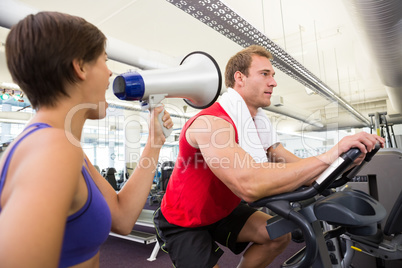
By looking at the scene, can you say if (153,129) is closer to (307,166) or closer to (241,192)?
(241,192)

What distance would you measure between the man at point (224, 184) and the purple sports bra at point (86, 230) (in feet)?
1.98

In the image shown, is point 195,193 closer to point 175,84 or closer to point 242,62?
point 175,84

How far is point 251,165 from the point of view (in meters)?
1.17

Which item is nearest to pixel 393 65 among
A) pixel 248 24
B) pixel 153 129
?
pixel 248 24

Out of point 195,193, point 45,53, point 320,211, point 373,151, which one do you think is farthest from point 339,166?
point 45,53

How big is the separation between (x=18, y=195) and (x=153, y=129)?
692mm

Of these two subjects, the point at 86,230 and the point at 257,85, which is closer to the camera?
the point at 86,230

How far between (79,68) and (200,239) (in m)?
1.01

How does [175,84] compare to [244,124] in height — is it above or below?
above

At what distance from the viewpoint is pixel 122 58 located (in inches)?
142

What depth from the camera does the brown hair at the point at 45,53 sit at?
58 centimetres

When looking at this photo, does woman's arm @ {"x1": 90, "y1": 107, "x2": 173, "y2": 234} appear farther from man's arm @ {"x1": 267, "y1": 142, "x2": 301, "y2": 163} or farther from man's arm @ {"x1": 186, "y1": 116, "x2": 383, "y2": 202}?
man's arm @ {"x1": 267, "y1": 142, "x2": 301, "y2": 163}

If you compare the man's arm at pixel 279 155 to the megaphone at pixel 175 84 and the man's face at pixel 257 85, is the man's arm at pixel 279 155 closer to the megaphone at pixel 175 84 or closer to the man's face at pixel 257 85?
the man's face at pixel 257 85

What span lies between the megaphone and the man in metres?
0.16
